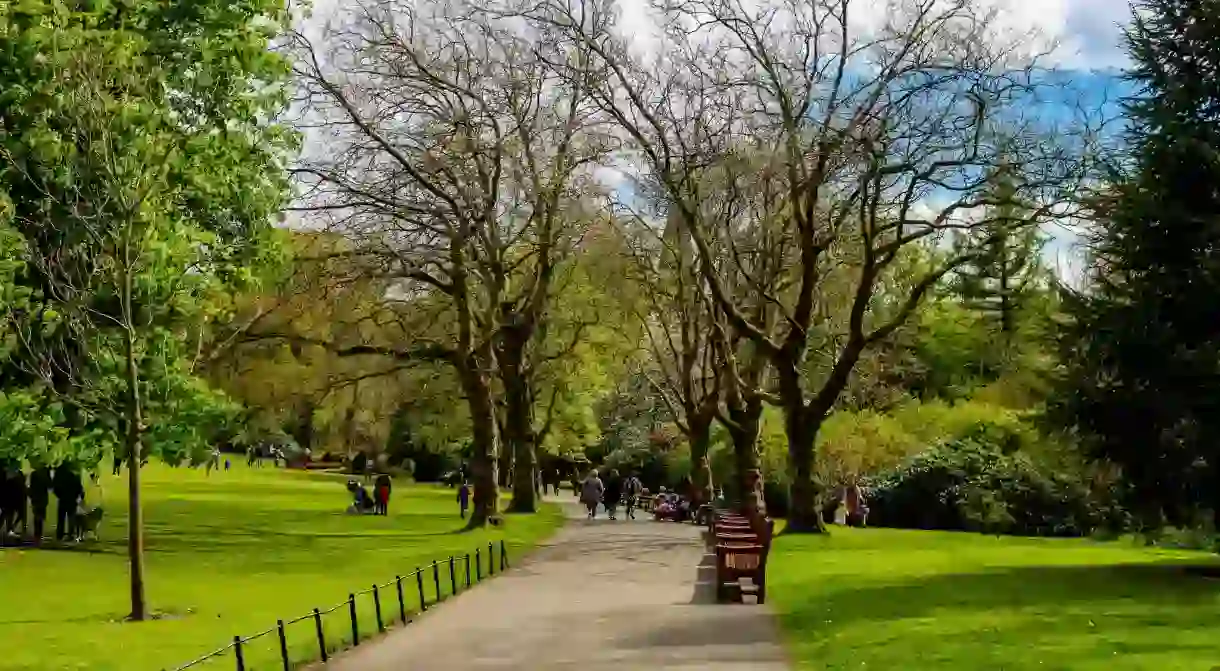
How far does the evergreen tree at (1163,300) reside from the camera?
73.3 feet

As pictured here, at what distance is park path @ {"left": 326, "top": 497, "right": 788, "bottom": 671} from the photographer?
15344 millimetres

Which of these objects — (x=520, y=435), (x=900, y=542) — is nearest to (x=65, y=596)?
(x=900, y=542)

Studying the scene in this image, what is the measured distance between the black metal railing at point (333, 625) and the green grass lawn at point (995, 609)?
5.13 metres

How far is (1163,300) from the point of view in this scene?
909 inches

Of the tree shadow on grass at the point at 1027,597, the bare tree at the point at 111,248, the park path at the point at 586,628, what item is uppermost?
the bare tree at the point at 111,248

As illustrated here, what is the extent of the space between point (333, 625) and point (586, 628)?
330cm

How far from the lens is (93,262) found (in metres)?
21.2

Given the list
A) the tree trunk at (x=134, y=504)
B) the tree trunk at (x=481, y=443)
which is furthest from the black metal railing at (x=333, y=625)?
the tree trunk at (x=481, y=443)

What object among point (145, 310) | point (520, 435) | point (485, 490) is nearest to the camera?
point (145, 310)

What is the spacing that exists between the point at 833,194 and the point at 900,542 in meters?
9.12

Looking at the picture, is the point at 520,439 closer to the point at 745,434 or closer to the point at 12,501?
the point at 745,434

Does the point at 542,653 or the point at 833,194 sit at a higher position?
the point at 833,194

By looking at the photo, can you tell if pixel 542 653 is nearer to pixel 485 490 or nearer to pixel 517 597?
pixel 517 597

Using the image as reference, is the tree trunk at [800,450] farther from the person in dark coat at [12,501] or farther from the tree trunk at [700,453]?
the person in dark coat at [12,501]
